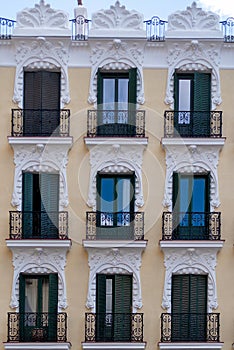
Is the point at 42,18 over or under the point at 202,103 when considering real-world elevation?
over

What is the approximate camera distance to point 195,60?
52.3 ft

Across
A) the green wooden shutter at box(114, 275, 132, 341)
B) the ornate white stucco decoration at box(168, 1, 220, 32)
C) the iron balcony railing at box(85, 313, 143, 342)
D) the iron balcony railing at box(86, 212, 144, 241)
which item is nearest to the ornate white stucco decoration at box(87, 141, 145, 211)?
the iron balcony railing at box(86, 212, 144, 241)

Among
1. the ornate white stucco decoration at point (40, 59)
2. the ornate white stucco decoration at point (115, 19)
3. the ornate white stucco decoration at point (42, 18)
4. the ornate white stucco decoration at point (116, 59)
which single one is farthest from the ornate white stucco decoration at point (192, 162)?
the ornate white stucco decoration at point (42, 18)

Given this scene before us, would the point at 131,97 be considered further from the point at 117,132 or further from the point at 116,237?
the point at 116,237

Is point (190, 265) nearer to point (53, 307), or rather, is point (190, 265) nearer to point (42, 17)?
point (53, 307)

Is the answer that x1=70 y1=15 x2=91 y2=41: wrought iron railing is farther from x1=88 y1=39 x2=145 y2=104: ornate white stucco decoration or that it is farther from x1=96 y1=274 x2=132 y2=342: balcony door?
x1=96 y1=274 x2=132 y2=342: balcony door

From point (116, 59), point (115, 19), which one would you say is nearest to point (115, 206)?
point (116, 59)

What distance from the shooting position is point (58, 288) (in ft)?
50.9

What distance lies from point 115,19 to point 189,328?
8.13m

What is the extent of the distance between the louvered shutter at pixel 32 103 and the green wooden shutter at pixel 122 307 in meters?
4.37

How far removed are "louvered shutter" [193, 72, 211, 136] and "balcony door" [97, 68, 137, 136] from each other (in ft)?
5.27

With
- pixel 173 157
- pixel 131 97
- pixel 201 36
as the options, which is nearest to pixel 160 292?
pixel 173 157

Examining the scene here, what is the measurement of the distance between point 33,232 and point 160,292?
358cm

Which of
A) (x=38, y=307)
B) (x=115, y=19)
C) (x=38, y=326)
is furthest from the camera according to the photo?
(x=115, y=19)
